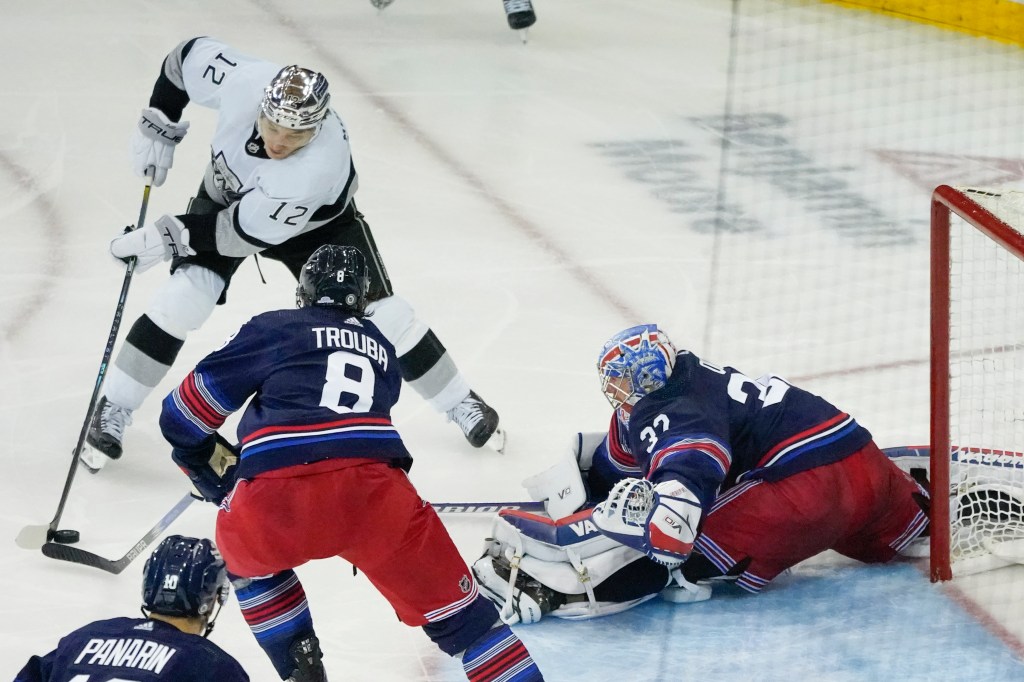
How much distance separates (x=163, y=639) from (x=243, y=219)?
1538 mm

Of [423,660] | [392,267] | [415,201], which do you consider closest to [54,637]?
[423,660]

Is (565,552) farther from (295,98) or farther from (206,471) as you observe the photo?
(295,98)

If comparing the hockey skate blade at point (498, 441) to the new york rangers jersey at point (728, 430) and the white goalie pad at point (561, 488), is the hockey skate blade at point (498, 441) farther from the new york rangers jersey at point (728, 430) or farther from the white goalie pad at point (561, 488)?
the new york rangers jersey at point (728, 430)

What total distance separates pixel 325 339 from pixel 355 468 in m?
0.26

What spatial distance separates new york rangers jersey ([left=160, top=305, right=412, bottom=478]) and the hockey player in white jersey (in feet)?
1.55

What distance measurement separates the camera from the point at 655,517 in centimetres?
292

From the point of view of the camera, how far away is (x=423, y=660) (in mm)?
3053

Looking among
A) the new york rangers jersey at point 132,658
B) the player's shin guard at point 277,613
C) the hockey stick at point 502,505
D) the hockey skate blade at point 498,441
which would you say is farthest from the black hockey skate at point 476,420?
the new york rangers jersey at point 132,658

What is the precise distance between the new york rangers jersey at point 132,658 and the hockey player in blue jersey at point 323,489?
1.93 ft

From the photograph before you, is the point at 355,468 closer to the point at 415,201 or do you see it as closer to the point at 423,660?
the point at 423,660

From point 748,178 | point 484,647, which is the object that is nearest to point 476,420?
point 484,647

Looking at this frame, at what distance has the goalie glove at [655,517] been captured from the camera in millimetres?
2912

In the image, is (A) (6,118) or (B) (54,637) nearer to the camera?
(B) (54,637)

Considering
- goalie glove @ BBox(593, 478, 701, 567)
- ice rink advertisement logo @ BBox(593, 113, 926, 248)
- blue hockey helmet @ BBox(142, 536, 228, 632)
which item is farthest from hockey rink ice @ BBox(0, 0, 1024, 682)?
blue hockey helmet @ BBox(142, 536, 228, 632)
